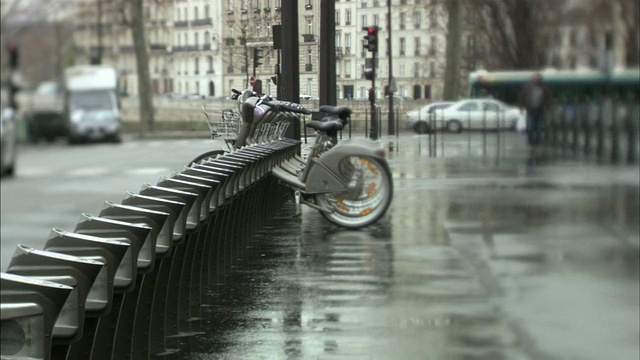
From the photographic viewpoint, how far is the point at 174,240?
4.54 meters

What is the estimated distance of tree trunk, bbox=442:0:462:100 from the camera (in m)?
26.8

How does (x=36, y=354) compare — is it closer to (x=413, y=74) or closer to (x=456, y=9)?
(x=413, y=74)

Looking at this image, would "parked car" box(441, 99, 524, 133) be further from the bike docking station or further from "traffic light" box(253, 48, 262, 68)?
"traffic light" box(253, 48, 262, 68)

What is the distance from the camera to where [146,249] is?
387 cm

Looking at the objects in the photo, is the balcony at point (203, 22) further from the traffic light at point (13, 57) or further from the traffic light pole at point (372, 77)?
the traffic light pole at point (372, 77)

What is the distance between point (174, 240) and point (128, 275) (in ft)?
3.08

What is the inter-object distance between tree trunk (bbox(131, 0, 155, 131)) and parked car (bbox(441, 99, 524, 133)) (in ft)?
57.4

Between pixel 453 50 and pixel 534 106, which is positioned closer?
pixel 534 106

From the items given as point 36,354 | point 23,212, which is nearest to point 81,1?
point 36,354

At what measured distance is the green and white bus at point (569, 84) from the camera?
17.0m

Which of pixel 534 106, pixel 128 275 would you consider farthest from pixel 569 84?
pixel 128 275

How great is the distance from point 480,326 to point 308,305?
0.97 metres

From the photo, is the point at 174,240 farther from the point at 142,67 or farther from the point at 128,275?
the point at 142,67

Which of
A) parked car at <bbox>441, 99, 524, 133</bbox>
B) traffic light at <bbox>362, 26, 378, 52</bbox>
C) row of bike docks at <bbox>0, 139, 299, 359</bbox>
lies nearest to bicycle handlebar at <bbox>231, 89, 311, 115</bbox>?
row of bike docks at <bbox>0, 139, 299, 359</bbox>
